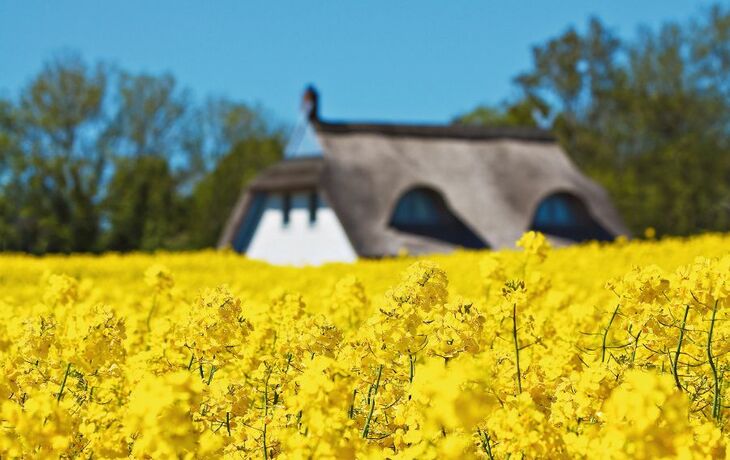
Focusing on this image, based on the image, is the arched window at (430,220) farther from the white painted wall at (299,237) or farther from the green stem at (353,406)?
the green stem at (353,406)

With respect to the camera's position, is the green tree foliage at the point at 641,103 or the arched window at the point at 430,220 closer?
the arched window at the point at 430,220

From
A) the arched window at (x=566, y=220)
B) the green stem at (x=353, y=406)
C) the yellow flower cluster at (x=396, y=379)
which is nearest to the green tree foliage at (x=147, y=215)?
the arched window at (x=566, y=220)

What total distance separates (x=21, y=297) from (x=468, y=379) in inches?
416

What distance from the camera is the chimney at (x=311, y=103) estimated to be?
101 ft

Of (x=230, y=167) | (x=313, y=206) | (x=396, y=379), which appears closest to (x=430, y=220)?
(x=313, y=206)

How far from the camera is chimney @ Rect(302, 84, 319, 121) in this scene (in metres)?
30.6

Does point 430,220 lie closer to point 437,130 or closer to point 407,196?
point 407,196

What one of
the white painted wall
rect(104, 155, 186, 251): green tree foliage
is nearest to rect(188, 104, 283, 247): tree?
rect(104, 155, 186, 251): green tree foliage

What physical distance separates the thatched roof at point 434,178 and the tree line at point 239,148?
834cm

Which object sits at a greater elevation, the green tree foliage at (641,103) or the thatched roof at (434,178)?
the green tree foliage at (641,103)

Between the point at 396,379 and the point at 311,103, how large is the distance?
2712 cm

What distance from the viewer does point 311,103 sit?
1211 inches

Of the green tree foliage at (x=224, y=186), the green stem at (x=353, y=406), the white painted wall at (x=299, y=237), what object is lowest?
the green stem at (x=353, y=406)

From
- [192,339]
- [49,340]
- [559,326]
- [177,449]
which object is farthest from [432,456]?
[559,326]
